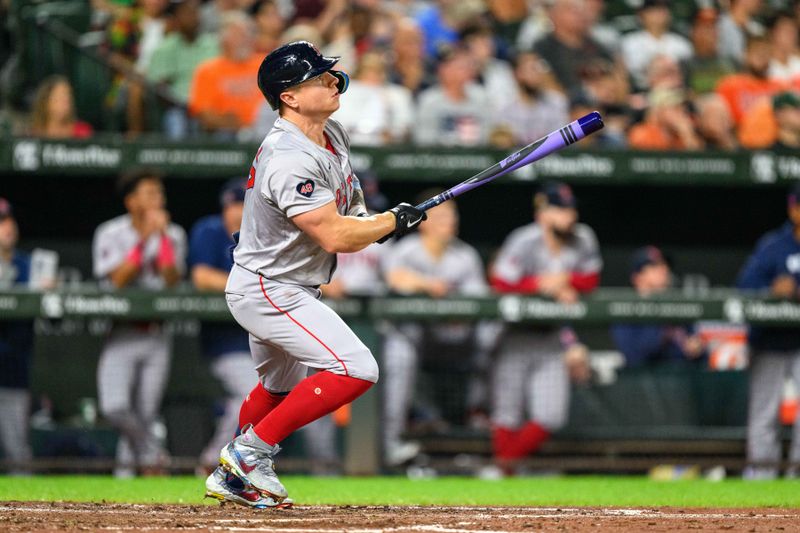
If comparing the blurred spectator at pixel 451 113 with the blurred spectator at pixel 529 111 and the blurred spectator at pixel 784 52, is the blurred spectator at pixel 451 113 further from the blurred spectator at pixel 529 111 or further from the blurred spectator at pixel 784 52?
the blurred spectator at pixel 784 52

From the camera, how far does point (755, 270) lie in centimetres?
851

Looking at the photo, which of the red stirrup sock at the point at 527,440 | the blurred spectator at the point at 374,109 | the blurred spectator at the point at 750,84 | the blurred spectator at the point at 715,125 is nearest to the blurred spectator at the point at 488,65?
the blurred spectator at the point at 374,109

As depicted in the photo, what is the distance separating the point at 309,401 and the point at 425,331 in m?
3.47

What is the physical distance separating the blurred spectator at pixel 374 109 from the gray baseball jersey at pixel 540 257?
49.1 inches

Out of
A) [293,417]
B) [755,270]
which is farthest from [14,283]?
[755,270]

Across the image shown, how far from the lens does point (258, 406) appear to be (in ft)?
16.6

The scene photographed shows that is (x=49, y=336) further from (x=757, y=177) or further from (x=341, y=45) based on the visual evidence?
(x=757, y=177)

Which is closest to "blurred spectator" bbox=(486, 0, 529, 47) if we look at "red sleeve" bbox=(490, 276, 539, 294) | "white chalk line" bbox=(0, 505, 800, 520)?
"red sleeve" bbox=(490, 276, 539, 294)

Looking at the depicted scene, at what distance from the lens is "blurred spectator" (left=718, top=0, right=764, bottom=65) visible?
10914 millimetres

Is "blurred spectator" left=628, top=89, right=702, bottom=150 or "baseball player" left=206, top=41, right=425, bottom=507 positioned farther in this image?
"blurred spectator" left=628, top=89, right=702, bottom=150

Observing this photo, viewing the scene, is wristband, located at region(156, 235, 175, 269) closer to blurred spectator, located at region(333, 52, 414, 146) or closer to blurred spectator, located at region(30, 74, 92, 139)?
blurred spectator, located at region(30, 74, 92, 139)

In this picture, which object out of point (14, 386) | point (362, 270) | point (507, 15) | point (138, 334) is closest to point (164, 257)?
point (138, 334)

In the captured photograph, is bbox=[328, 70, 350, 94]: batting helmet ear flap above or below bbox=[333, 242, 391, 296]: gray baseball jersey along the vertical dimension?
above

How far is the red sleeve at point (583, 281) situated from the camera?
27.3 ft
